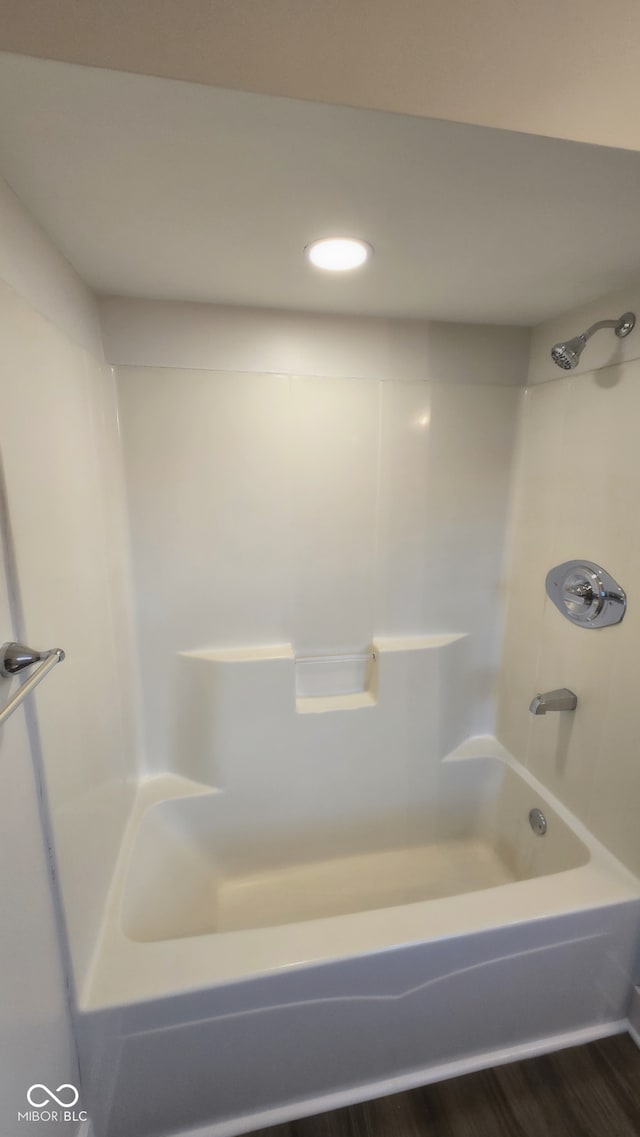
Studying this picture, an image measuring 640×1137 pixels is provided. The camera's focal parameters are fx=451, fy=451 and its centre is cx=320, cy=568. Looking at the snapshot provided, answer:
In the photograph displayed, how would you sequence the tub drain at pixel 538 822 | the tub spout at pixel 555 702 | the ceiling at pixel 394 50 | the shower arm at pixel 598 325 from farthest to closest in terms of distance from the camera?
the tub drain at pixel 538 822
the tub spout at pixel 555 702
the shower arm at pixel 598 325
the ceiling at pixel 394 50

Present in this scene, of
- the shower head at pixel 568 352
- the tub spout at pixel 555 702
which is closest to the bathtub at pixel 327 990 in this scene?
the tub spout at pixel 555 702

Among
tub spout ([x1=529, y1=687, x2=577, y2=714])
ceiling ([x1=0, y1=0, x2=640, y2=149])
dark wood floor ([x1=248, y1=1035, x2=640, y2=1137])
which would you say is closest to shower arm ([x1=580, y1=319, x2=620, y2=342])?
ceiling ([x1=0, y1=0, x2=640, y2=149])

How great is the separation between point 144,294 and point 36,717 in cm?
114

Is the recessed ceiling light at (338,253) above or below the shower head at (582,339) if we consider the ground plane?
above

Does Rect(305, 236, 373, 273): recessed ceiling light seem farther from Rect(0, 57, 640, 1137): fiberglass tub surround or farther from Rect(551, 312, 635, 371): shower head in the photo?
Rect(551, 312, 635, 371): shower head

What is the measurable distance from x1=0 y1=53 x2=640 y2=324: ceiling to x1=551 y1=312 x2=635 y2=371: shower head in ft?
0.31

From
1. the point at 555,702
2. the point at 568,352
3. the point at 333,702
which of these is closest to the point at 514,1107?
the point at 555,702

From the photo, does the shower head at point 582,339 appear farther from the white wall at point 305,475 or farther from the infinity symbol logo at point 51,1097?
the infinity symbol logo at point 51,1097

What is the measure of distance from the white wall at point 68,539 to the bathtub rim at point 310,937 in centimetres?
7

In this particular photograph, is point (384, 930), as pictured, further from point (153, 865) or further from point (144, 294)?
point (144, 294)

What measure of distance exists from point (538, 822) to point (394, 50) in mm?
1869

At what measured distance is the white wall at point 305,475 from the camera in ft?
4.53

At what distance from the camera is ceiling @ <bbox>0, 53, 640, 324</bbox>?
1.91 ft

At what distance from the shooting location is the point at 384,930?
1017mm
